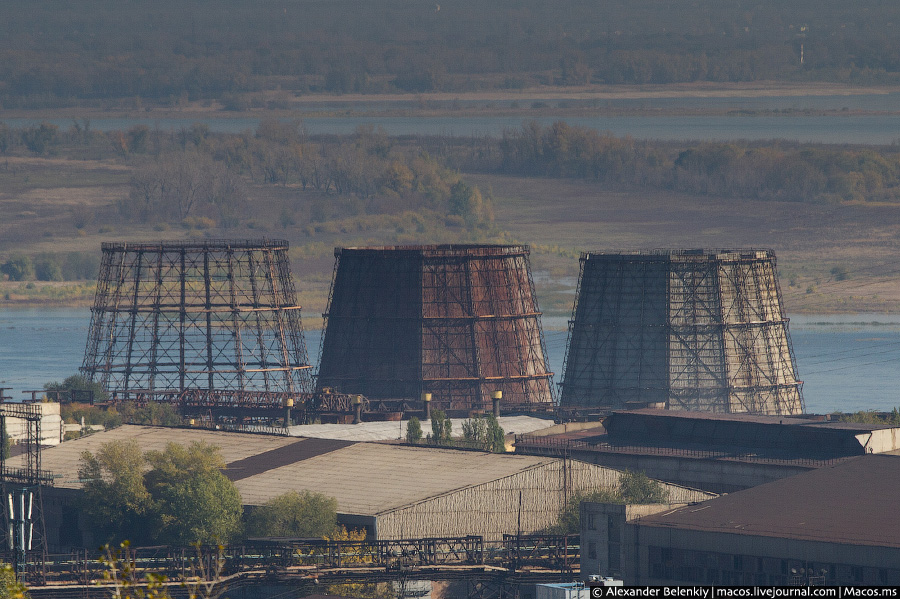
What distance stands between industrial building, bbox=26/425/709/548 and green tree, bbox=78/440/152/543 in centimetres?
247

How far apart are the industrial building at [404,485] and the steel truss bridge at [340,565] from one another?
3.67 metres

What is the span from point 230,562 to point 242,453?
1114 inches

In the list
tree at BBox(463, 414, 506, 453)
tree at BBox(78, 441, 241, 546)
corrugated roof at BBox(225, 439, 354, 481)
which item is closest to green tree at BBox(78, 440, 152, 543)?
tree at BBox(78, 441, 241, 546)

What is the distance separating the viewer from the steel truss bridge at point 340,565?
78.1 meters

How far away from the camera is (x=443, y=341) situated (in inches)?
6230

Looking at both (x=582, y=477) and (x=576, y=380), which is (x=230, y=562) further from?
(x=576, y=380)

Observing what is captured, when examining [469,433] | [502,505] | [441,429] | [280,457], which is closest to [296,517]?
[502,505]

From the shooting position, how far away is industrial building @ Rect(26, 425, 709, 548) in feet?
299

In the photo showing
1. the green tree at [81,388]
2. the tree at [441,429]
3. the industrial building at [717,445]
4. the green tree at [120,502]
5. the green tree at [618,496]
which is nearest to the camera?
the green tree at [618,496]

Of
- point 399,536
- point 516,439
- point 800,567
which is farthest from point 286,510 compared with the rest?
point 516,439

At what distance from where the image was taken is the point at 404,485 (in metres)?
95.4

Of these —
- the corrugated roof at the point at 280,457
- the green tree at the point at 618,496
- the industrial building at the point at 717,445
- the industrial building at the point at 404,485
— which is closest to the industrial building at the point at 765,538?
the green tree at the point at 618,496

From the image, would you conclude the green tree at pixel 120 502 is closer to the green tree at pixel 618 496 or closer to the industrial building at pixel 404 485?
the industrial building at pixel 404 485

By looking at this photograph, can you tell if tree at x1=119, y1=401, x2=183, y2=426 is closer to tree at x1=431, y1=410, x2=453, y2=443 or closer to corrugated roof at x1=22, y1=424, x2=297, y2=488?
tree at x1=431, y1=410, x2=453, y2=443
